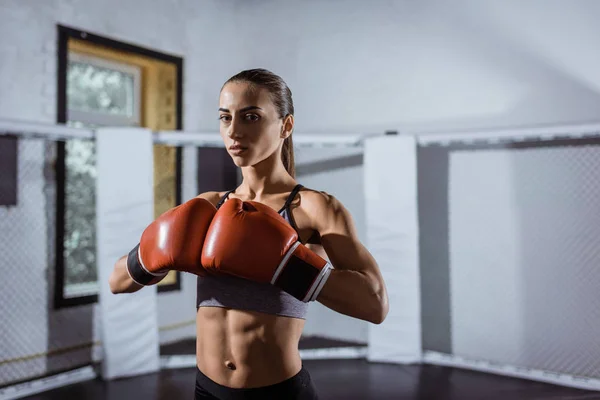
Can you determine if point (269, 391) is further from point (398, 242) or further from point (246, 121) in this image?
point (398, 242)

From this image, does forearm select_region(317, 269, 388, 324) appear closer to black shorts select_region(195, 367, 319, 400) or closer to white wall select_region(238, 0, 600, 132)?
black shorts select_region(195, 367, 319, 400)

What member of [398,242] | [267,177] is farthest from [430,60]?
[267,177]

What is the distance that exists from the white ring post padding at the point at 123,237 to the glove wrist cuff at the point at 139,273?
170 centimetres

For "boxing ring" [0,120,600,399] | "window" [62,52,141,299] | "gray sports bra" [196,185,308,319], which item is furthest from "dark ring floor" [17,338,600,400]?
"gray sports bra" [196,185,308,319]

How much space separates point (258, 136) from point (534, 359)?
258cm

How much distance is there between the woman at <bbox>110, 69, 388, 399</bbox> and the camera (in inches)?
41.7

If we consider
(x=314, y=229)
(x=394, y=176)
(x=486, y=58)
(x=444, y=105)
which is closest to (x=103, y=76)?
(x=394, y=176)

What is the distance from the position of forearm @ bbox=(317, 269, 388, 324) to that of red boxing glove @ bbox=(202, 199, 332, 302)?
2 centimetres

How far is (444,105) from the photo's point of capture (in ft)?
10.7

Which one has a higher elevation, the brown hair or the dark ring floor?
the brown hair

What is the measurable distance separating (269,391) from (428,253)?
2.42m

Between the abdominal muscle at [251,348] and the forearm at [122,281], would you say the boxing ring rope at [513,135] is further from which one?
the forearm at [122,281]

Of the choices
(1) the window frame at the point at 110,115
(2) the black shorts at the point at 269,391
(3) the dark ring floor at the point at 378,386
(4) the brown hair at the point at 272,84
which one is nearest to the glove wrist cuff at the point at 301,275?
(2) the black shorts at the point at 269,391

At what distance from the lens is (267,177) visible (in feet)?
3.96
